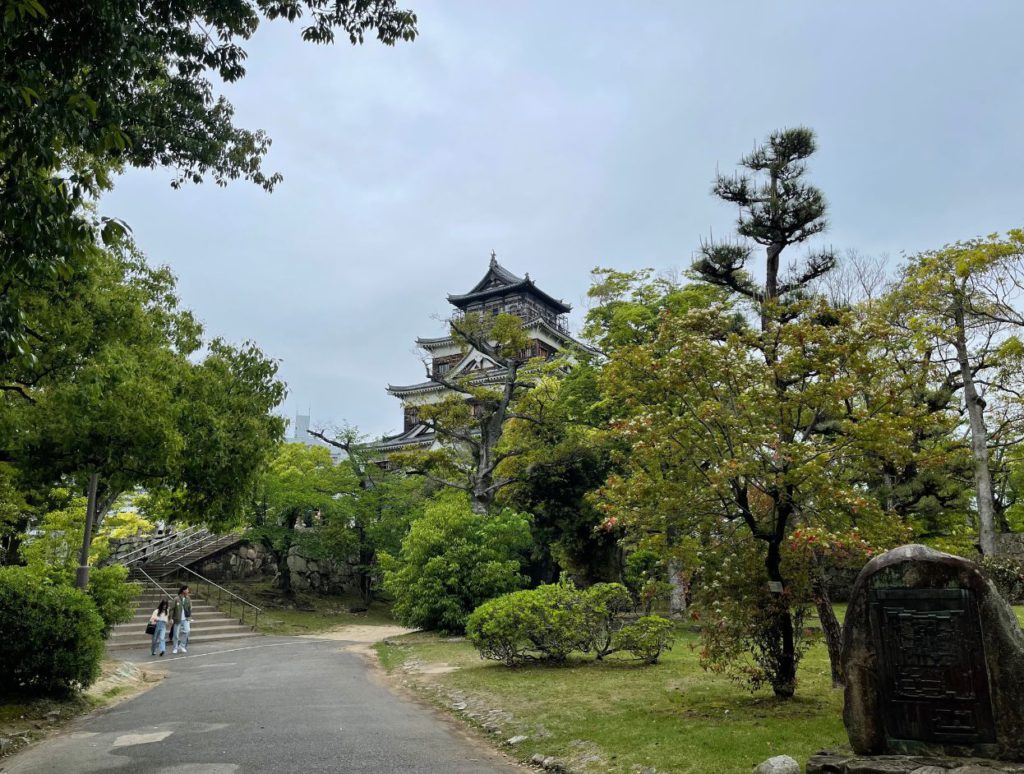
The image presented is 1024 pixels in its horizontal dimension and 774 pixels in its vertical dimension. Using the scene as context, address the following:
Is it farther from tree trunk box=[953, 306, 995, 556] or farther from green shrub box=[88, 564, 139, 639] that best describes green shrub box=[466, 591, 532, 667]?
tree trunk box=[953, 306, 995, 556]

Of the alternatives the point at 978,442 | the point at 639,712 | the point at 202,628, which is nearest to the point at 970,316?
the point at 978,442

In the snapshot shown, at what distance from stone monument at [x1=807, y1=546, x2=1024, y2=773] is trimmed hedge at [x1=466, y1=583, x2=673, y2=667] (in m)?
7.25

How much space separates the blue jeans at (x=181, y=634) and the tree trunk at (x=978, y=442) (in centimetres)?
2019

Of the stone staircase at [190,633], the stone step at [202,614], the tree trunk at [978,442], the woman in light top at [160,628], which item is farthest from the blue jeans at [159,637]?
A: the tree trunk at [978,442]

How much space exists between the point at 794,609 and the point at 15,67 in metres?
10.2

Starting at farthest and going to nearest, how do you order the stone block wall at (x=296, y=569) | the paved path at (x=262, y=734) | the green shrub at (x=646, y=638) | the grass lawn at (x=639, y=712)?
the stone block wall at (x=296, y=569)
the green shrub at (x=646, y=638)
the paved path at (x=262, y=734)
the grass lawn at (x=639, y=712)

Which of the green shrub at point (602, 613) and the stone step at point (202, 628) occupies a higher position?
the green shrub at point (602, 613)

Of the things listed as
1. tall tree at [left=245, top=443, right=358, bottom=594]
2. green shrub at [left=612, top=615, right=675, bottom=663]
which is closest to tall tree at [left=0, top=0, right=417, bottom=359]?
green shrub at [left=612, top=615, right=675, bottom=663]

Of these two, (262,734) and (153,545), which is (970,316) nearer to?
(262,734)

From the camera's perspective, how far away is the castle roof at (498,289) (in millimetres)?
47000

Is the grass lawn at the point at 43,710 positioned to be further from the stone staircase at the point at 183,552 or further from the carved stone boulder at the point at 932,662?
the stone staircase at the point at 183,552

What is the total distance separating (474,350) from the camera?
40.0 metres

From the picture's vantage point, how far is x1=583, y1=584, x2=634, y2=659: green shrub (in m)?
13.4

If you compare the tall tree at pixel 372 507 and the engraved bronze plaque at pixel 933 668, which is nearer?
the engraved bronze plaque at pixel 933 668
